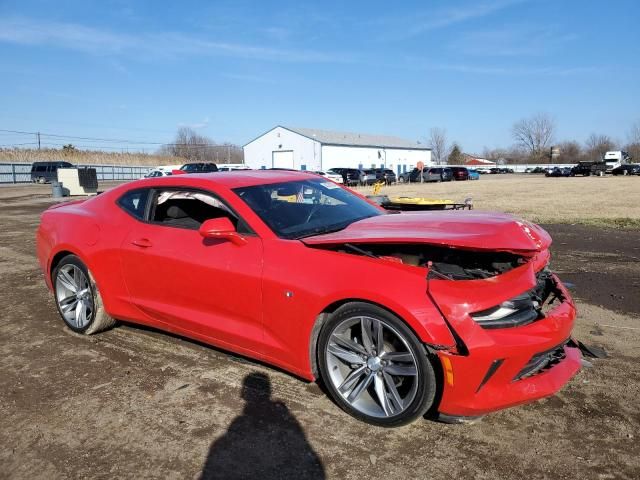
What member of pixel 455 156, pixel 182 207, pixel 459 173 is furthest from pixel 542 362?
pixel 455 156

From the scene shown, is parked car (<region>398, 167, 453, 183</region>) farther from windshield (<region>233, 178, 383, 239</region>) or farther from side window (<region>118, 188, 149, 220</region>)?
A: side window (<region>118, 188, 149, 220</region>)

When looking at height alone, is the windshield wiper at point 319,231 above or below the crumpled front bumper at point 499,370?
above

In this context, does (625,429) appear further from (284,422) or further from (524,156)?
(524,156)

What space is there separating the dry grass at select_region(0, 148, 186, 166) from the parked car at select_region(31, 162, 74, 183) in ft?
38.1

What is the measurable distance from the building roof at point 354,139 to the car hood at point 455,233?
56.9 meters

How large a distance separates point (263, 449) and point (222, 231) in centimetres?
141

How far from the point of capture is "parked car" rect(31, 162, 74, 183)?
4134 cm

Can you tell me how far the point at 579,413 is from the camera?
305cm

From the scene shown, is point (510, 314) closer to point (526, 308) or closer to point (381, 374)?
point (526, 308)

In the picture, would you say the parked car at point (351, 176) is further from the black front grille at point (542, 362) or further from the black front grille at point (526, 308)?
the black front grille at point (542, 362)

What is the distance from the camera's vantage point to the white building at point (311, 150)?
59.7 m

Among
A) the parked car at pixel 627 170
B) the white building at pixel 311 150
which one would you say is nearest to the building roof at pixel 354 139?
the white building at pixel 311 150

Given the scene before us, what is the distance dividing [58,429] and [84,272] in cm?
177

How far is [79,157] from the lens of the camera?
5919 centimetres
